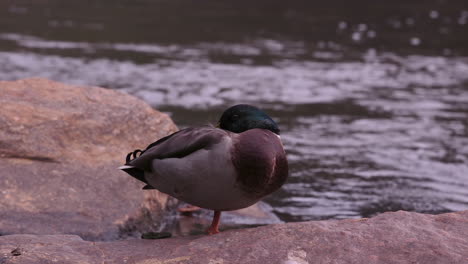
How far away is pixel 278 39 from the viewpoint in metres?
10.1

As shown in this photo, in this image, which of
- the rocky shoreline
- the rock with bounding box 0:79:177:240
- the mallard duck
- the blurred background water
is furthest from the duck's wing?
the blurred background water

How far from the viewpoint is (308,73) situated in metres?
8.17

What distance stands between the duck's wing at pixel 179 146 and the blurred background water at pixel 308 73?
1441 mm

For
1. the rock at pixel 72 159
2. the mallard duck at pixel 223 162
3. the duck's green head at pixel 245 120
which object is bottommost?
the rock at pixel 72 159

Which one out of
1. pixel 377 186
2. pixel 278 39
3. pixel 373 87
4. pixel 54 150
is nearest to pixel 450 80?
pixel 373 87

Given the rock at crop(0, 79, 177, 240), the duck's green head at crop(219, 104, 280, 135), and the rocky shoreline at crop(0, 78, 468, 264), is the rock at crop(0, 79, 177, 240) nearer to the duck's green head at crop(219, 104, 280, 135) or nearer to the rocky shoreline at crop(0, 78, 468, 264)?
the rocky shoreline at crop(0, 78, 468, 264)

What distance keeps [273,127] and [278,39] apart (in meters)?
7.19

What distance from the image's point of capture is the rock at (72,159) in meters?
3.60

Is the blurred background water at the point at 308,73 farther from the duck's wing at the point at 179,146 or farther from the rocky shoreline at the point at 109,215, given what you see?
the duck's wing at the point at 179,146

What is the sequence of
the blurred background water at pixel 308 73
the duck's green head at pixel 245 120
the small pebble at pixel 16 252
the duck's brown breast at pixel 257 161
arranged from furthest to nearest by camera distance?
the blurred background water at pixel 308 73 < the duck's green head at pixel 245 120 < the duck's brown breast at pixel 257 161 < the small pebble at pixel 16 252

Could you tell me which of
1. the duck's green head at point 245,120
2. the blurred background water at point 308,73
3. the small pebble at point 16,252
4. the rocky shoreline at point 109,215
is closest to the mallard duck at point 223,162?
the duck's green head at point 245,120

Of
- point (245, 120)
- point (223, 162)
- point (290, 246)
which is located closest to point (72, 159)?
point (245, 120)

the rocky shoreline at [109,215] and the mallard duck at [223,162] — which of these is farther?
the mallard duck at [223,162]

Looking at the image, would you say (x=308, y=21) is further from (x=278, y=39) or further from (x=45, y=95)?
(x=45, y=95)
